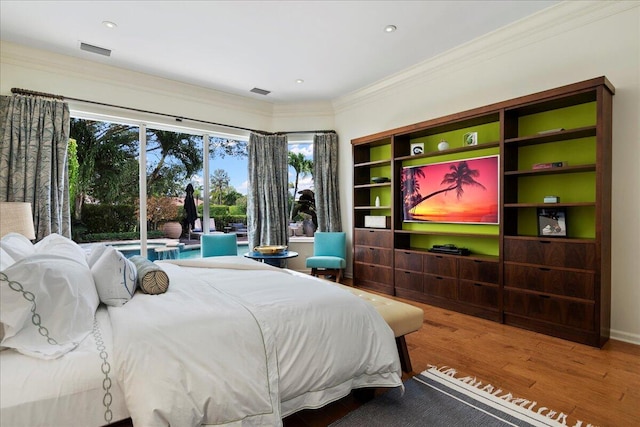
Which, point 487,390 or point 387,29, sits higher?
point 387,29

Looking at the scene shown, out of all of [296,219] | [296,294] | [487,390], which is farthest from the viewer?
[296,219]

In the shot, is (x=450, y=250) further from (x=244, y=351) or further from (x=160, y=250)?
(x=160, y=250)

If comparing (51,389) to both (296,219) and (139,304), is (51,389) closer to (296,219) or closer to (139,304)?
(139,304)

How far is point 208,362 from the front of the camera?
1357 millimetres

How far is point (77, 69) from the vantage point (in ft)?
12.8

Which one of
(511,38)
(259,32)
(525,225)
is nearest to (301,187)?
(259,32)

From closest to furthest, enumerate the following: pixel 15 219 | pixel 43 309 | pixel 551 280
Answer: pixel 43 309, pixel 15 219, pixel 551 280

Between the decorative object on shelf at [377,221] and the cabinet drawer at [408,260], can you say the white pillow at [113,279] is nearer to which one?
the cabinet drawer at [408,260]

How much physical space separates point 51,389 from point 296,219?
4.72 metres

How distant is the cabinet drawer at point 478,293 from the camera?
10.9ft

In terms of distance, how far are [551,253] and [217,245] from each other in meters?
3.83

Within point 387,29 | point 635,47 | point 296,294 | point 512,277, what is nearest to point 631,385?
point 512,277

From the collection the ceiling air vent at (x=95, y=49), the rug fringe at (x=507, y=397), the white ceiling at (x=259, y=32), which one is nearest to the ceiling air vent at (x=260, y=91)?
the white ceiling at (x=259, y=32)

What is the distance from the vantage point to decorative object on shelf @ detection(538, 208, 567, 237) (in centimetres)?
297
